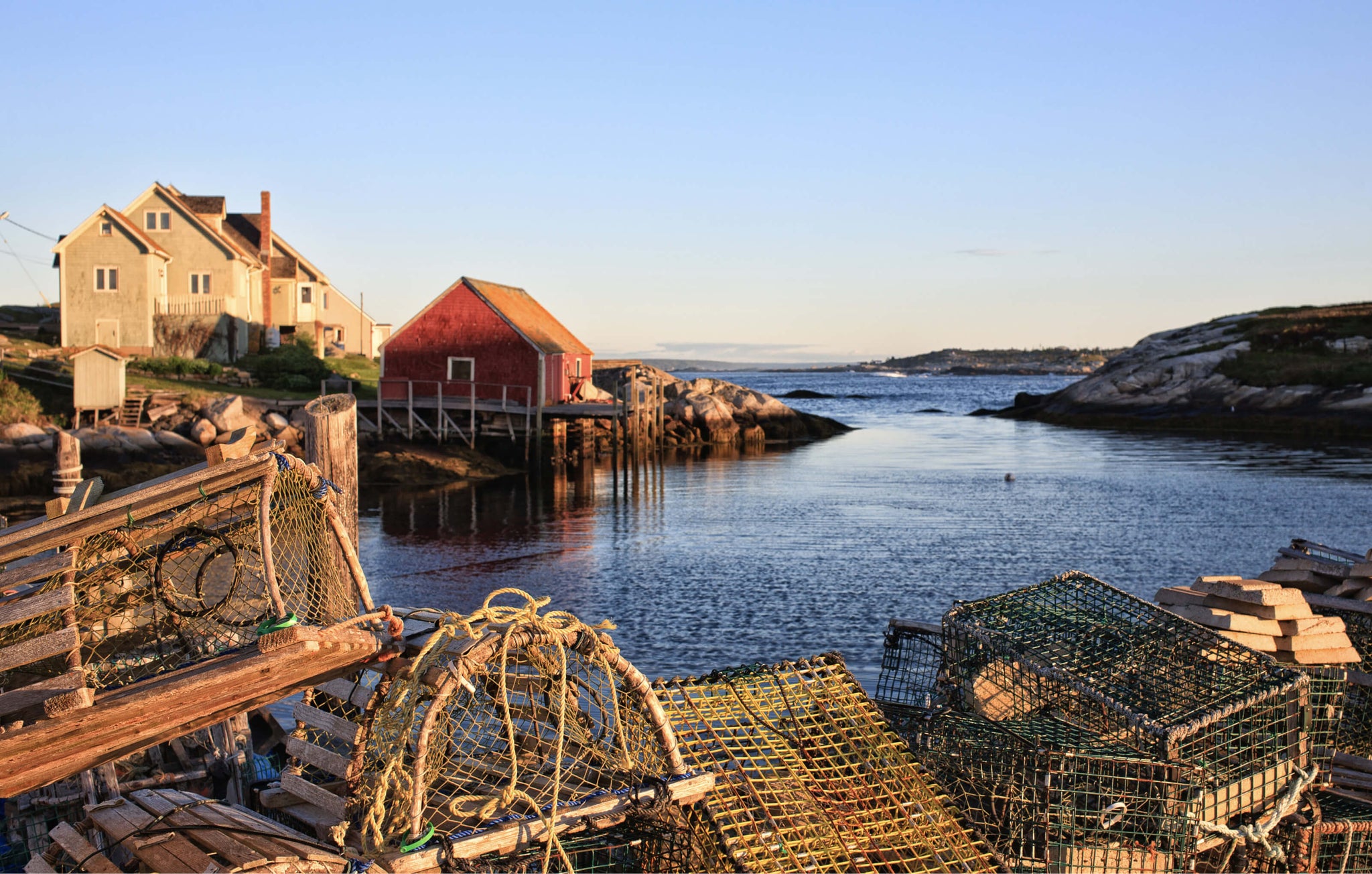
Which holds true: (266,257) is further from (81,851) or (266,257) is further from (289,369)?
(81,851)

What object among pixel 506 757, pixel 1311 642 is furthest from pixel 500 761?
pixel 1311 642

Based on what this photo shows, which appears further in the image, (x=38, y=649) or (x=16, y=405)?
(x=16, y=405)

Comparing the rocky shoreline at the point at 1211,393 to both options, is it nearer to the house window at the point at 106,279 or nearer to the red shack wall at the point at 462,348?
the red shack wall at the point at 462,348

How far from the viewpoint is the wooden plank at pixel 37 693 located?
171 inches

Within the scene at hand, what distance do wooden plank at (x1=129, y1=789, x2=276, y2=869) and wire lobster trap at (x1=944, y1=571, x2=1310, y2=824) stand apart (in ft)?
14.2

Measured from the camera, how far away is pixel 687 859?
194 inches

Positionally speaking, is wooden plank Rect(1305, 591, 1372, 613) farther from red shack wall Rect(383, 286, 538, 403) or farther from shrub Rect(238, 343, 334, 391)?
shrub Rect(238, 343, 334, 391)

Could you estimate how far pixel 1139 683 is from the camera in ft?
21.6

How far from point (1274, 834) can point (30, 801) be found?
7082 mm

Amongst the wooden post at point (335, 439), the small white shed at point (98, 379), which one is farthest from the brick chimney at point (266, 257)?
the wooden post at point (335, 439)

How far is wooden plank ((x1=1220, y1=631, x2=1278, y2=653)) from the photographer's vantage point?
276 inches

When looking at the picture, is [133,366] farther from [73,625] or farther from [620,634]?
[73,625]

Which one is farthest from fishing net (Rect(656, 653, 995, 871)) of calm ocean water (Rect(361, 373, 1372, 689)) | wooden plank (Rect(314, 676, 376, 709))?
calm ocean water (Rect(361, 373, 1372, 689))

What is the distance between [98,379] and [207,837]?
3145 cm
